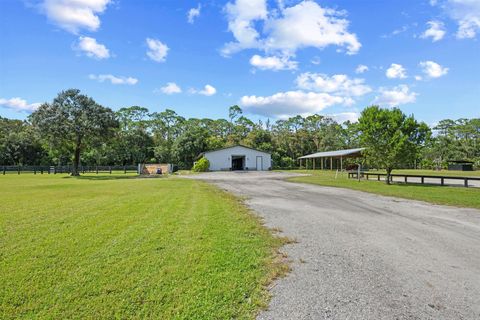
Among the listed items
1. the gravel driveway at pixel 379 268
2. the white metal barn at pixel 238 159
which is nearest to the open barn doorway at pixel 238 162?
the white metal barn at pixel 238 159

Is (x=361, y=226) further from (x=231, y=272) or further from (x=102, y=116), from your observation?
(x=102, y=116)

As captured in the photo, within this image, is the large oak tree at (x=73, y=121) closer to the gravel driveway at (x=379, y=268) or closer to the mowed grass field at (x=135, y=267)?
the mowed grass field at (x=135, y=267)

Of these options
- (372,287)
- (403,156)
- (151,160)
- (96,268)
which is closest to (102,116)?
(151,160)

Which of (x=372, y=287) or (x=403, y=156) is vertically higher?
(x=403, y=156)

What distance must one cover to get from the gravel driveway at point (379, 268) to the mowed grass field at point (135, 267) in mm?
422

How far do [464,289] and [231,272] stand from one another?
2.75m

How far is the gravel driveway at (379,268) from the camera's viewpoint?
9.54 ft

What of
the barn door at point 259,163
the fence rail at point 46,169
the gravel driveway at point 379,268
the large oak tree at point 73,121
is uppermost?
the large oak tree at point 73,121

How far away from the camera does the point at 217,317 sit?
9.03 ft

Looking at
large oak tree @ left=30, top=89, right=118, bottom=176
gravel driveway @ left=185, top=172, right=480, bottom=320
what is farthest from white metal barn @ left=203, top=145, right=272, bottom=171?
gravel driveway @ left=185, top=172, right=480, bottom=320

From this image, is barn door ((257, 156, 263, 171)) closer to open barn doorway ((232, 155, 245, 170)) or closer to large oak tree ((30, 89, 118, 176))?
open barn doorway ((232, 155, 245, 170))

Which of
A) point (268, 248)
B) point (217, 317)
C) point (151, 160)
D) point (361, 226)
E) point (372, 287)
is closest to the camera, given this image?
point (217, 317)

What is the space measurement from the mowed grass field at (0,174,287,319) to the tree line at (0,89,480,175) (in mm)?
15302

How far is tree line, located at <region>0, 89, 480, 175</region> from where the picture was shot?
1845cm
